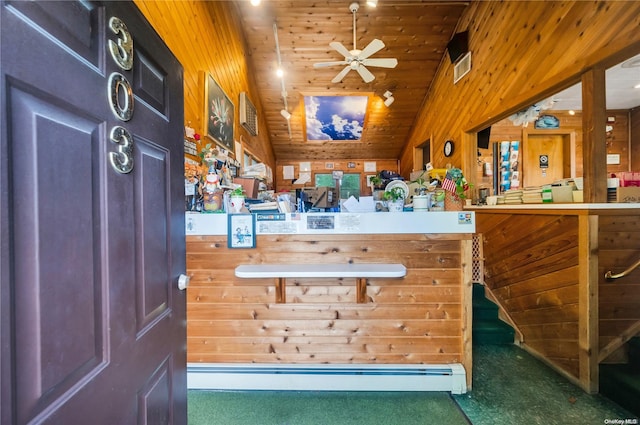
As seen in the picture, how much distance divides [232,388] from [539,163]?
5785mm

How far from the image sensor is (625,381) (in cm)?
186

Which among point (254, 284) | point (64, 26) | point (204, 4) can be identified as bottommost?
point (254, 284)

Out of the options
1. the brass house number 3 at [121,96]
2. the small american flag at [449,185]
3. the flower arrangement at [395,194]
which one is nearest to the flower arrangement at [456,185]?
the small american flag at [449,185]

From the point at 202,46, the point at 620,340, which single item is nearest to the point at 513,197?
the point at 620,340

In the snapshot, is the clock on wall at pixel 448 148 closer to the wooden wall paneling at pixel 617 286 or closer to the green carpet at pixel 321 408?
the wooden wall paneling at pixel 617 286

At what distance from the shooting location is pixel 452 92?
4.41 metres

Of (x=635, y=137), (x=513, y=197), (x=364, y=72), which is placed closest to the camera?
(x=513, y=197)

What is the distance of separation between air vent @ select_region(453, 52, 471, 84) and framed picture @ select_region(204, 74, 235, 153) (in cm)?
→ 356

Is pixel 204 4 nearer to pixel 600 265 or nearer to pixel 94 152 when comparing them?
pixel 94 152

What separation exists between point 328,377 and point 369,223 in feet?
3.88

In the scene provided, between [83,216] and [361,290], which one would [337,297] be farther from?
[83,216]

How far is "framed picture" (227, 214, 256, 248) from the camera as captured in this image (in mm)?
1887

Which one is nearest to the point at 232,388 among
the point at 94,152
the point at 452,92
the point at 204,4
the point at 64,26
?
the point at 94,152

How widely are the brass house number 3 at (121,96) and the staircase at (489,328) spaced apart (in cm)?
325
